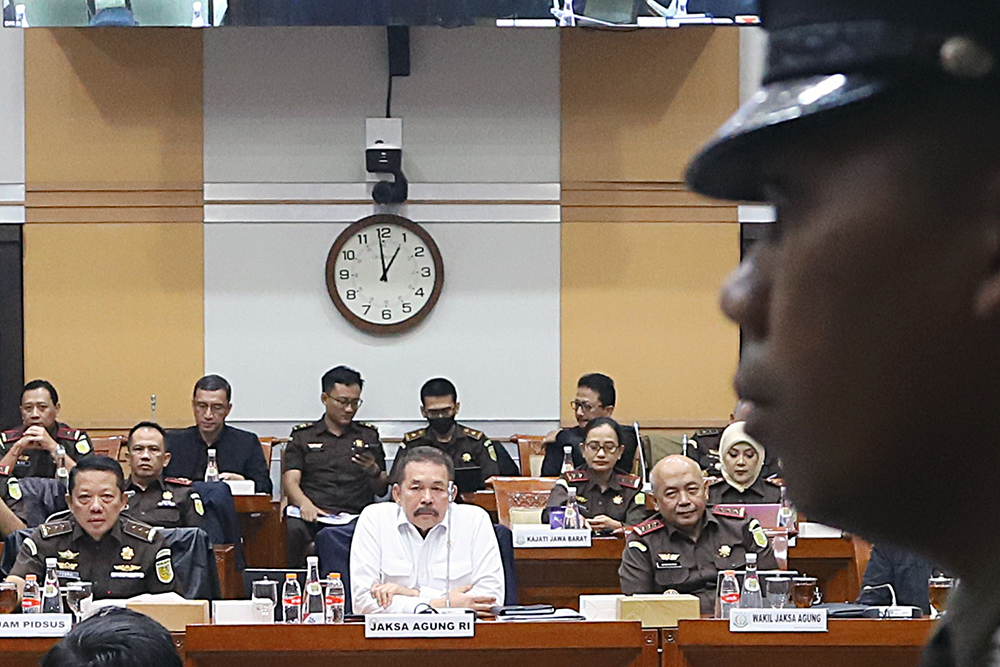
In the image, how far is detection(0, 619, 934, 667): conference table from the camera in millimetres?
4082

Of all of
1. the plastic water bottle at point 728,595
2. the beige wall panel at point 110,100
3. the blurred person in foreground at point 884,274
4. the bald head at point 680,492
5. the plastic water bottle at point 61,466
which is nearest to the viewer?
the blurred person in foreground at point 884,274

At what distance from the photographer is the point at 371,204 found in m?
9.27

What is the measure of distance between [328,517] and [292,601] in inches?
102

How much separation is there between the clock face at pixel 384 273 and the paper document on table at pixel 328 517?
197 centimetres

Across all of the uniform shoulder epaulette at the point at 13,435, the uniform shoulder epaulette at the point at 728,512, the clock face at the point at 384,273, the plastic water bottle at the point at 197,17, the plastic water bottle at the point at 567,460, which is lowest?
the uniform shoulder epaulette at the point at 728,512

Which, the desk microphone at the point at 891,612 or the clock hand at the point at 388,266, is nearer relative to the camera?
the desk microphone at the point at 891,612

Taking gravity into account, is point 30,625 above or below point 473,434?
below

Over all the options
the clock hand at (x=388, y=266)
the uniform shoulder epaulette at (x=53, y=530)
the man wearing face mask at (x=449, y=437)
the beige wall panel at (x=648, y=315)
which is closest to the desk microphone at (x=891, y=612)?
the uniform shoulder epaulette at (x=53, y=530)

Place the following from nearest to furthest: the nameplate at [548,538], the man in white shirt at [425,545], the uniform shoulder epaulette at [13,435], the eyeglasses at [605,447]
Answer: the man in white shirt at [425,545], the nameplate at [548,538], the eyeglasses at [605,447], the uniform shoulder epaulette at [13,435]

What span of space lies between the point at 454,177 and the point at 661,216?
4.54 ft

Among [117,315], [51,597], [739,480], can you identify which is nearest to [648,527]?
[739,480]

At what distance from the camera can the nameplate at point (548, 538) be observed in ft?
19.2

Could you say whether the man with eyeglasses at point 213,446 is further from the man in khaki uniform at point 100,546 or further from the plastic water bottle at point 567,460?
the man in khaki uniform at point 100,546

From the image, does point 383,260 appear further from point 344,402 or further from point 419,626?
point 419,626
